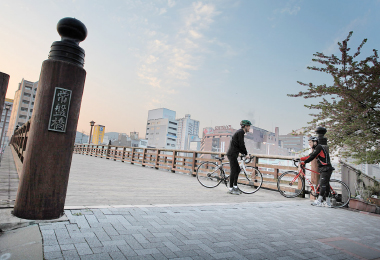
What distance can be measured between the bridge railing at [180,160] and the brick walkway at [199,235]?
10.6ft

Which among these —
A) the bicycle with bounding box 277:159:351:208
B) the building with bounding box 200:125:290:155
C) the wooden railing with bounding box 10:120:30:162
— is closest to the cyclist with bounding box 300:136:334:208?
the bicycle with bounding box 277:159:351:208

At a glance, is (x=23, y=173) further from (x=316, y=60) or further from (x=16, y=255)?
(x=316, y=60)

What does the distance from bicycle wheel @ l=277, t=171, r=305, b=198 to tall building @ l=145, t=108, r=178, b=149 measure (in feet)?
385

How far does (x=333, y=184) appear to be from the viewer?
5598 millimetres

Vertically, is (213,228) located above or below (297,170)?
below

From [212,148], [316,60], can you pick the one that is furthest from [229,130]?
[316,60]

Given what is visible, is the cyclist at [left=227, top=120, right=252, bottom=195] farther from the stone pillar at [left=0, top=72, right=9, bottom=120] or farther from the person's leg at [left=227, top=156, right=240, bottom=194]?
Answer: the stone pillar at [left=0, top=72, right=9, bottom=120]

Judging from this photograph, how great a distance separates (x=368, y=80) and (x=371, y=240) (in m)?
4.64

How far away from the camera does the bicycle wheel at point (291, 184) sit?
6.12m

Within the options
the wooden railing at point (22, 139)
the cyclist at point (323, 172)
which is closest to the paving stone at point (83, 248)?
the wooden railing at point (22, 139)

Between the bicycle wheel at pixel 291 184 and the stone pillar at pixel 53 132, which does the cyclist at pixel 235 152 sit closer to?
the bicycle wheel at pixel 291 184

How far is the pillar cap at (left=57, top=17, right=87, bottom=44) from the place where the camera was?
98.2 inches

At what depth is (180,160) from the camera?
11625 mm

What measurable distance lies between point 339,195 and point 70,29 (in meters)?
6.30
